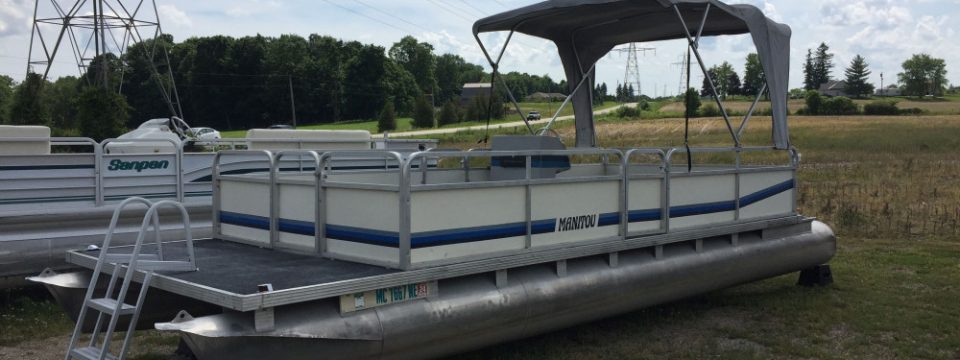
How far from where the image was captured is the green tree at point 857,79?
4823 inches

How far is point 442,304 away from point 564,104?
4.78 meters

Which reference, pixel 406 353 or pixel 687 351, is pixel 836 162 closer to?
pixel 687 351

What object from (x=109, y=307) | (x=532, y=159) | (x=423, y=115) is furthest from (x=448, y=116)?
(x=109, y=307)

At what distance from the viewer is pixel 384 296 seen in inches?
206

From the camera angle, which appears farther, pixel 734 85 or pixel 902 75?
pixel 902 75

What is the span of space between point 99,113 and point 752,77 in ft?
86.9

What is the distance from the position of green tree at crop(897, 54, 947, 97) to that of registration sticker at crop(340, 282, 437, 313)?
12872cm

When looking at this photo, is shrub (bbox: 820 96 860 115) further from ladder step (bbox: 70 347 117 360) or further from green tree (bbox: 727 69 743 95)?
ladder step (bbox: 70 347 117 360)

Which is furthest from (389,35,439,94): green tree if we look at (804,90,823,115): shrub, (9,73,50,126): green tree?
(9,73,50,126): green tree

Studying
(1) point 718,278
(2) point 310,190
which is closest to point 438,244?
(2) point 310,190

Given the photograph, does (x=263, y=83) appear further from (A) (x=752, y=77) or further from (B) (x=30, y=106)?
(A) (x=752, y=77)

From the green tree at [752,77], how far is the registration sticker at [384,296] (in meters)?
5.16

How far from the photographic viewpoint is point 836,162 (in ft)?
86.2

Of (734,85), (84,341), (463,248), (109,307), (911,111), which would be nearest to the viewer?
(109,307)
